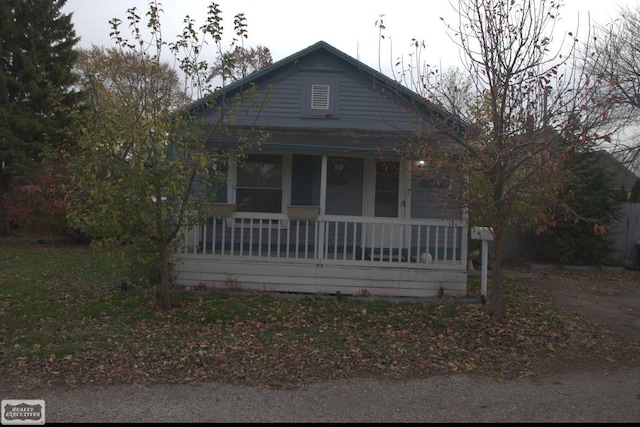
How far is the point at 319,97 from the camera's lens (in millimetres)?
11266

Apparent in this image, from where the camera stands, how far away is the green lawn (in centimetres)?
544

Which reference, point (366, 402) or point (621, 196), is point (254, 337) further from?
point (621, 196)

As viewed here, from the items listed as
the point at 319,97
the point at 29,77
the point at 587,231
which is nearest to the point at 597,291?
the point at 587,231

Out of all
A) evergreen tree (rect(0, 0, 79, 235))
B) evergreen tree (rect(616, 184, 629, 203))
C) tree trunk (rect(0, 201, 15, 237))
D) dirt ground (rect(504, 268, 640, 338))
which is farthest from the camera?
tree trunk (rect(0, 201, 15, 237))

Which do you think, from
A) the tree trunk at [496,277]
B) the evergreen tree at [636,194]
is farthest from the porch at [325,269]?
the evergreen tree at [636,194]

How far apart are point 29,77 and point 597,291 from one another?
1811cm

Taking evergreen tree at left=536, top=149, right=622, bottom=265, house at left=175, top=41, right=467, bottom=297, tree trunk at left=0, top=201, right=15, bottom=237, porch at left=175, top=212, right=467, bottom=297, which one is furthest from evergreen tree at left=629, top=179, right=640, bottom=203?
tree trunk at left=0, top=201, right=15, bottom=237

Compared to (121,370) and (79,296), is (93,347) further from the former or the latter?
(79,296)

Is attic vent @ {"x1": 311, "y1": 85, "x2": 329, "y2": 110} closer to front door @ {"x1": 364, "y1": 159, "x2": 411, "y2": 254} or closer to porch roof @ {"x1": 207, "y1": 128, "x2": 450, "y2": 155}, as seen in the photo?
porch roof @ {"x1": 207, "y1": 128, "x2": 450, "y2": 155}

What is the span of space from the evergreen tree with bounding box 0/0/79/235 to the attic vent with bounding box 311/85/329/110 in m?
10.0

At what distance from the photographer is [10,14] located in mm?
17609

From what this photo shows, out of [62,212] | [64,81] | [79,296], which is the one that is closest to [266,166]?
[79,296]

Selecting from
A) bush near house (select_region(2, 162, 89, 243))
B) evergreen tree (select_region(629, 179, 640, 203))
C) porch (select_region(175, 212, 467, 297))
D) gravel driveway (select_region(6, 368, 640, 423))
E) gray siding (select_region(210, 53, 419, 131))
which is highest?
gray siding (select_region(210, 53, 419, 131))

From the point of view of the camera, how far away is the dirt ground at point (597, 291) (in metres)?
8.02
